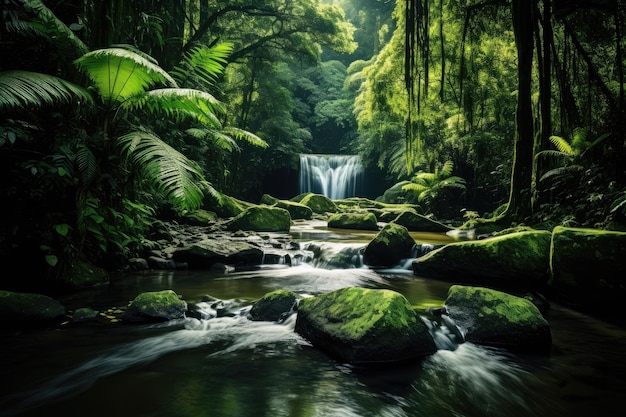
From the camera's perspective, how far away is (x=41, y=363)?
101 inches

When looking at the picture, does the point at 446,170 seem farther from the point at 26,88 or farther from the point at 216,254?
the point at 26,88

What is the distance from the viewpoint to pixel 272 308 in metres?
3.69

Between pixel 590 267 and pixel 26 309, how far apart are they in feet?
18.3

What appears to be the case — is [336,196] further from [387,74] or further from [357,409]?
[357,409]

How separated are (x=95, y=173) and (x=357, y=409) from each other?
3634 mm

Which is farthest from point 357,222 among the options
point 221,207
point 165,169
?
point 165,169

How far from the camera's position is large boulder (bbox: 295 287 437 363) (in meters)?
2.64

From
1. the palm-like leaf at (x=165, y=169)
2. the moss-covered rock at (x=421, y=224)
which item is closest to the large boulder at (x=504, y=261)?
the palm-like leaf at (x=165, y=169)

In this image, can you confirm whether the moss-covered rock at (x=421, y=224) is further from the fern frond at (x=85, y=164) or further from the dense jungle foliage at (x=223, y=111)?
the fern frond at (x=85, y=164)

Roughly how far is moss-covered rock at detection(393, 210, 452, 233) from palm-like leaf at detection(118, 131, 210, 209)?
780 centimetres

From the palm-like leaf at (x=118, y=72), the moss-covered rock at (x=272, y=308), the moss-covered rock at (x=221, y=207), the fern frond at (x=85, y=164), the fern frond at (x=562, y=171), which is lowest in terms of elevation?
the moss-covered rock at (x=272, y=308)

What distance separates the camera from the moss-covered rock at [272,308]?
12.1ft

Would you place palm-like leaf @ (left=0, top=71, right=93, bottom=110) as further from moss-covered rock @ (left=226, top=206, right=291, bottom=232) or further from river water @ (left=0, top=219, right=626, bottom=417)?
moss-covered rock @ (left=226, top=206, right=291, bottom=232)

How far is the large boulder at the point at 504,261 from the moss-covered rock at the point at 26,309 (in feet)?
15.6
